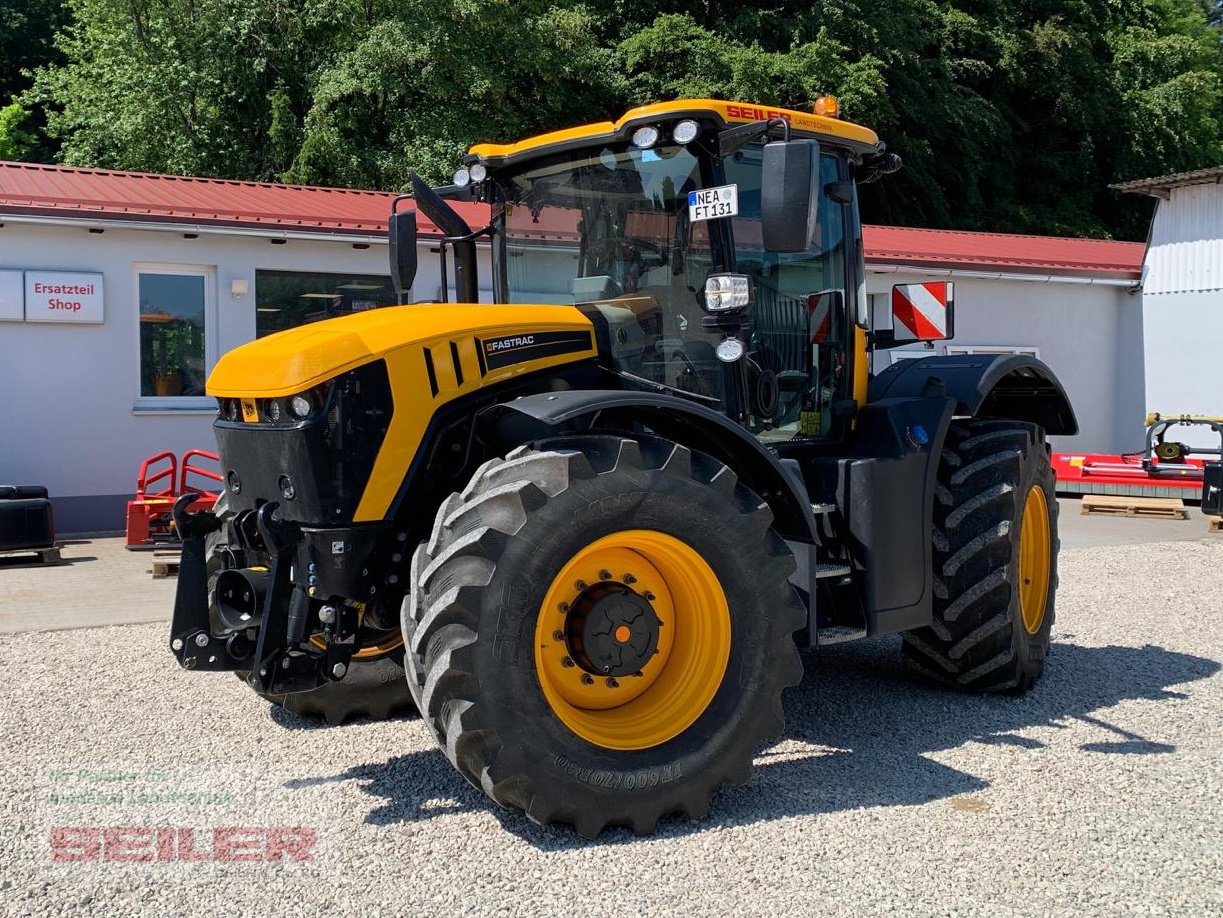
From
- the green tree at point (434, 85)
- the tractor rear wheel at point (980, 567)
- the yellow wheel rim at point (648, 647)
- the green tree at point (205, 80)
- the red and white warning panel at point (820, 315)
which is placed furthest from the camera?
the green tree at point (205, 80)

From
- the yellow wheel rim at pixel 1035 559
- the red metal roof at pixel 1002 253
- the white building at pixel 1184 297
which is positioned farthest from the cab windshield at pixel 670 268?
the white building at pixel 1184 297

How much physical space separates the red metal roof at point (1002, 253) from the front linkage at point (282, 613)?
13.9m

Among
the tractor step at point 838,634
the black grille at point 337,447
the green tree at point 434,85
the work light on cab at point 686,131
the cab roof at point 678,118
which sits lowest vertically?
the tractor step at point 838,634

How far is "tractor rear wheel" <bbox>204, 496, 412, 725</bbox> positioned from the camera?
5520 millimetres

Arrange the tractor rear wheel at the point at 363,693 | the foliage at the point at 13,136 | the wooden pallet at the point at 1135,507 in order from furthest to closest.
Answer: the foliage at the point at 13,136 < the wooden pallet at the point at 1135,507 < the tractor rear wheel at the point at 363,693

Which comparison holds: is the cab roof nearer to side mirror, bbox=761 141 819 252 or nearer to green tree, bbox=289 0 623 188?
side mirror, bbox=761 141 819 252

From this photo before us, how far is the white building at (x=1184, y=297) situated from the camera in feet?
62.9

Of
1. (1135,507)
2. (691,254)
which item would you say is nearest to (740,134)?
(691,254)

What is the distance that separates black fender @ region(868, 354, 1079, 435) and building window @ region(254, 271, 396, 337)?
333 inches

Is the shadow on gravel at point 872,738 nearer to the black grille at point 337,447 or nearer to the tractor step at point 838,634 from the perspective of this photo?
the tractor step at point 838,634

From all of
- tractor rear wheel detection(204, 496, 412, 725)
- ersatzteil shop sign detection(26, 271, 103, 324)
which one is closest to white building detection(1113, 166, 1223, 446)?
ersatzteil shop sign detection(26, 271, 103, 324)

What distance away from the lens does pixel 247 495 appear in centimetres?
482

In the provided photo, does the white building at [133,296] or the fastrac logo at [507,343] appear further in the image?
the white building at [133,296]

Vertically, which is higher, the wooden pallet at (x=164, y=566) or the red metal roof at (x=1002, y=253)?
the red metal roof at (x=1002, y=253)
